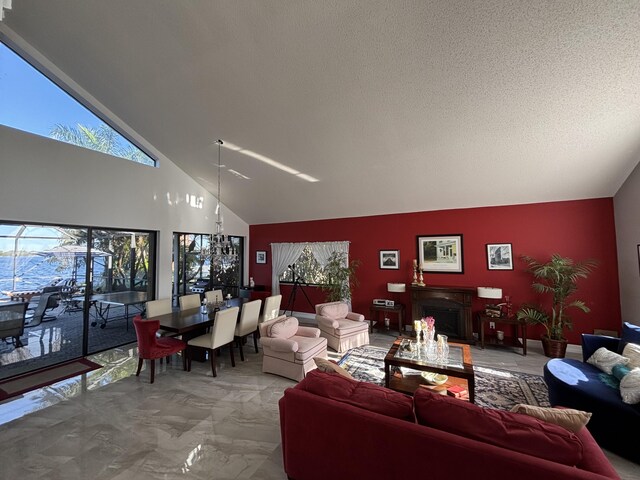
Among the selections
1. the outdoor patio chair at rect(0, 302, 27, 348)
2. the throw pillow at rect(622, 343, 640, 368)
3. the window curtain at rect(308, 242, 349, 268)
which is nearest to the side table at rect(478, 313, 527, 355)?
the throw pillow at rect(622, 343, 640, 368)

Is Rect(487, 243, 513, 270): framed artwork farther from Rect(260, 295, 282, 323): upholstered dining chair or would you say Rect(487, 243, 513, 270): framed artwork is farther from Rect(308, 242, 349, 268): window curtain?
Rect(260, 295, 282, 323): upholstered dining chair

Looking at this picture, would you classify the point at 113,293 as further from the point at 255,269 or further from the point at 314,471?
the point at 314,471

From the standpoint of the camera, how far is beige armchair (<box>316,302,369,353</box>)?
177 inches

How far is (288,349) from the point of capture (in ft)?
11.2

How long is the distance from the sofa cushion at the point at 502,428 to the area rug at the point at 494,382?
73.3 inches

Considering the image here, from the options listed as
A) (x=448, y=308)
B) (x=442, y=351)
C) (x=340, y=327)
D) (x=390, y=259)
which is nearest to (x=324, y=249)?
(x=390, y=259)

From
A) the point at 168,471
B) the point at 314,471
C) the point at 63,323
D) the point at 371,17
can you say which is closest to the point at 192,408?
the point at 168,471

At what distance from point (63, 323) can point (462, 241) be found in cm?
708

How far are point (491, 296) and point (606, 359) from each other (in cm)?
188

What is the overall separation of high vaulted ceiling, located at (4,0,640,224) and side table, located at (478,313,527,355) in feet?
6.92

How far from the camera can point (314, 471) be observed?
5.79ft

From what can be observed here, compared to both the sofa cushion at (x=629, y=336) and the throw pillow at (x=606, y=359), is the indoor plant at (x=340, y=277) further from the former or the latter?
the sofa cushion at (x=629, y=336)

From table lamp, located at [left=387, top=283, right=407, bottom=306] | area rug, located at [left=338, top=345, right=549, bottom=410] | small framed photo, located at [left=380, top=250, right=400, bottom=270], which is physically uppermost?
small framed photo, located at [left=380, top=250, right=400, bottom=270]

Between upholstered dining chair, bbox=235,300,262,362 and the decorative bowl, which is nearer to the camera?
the decorative bowl
